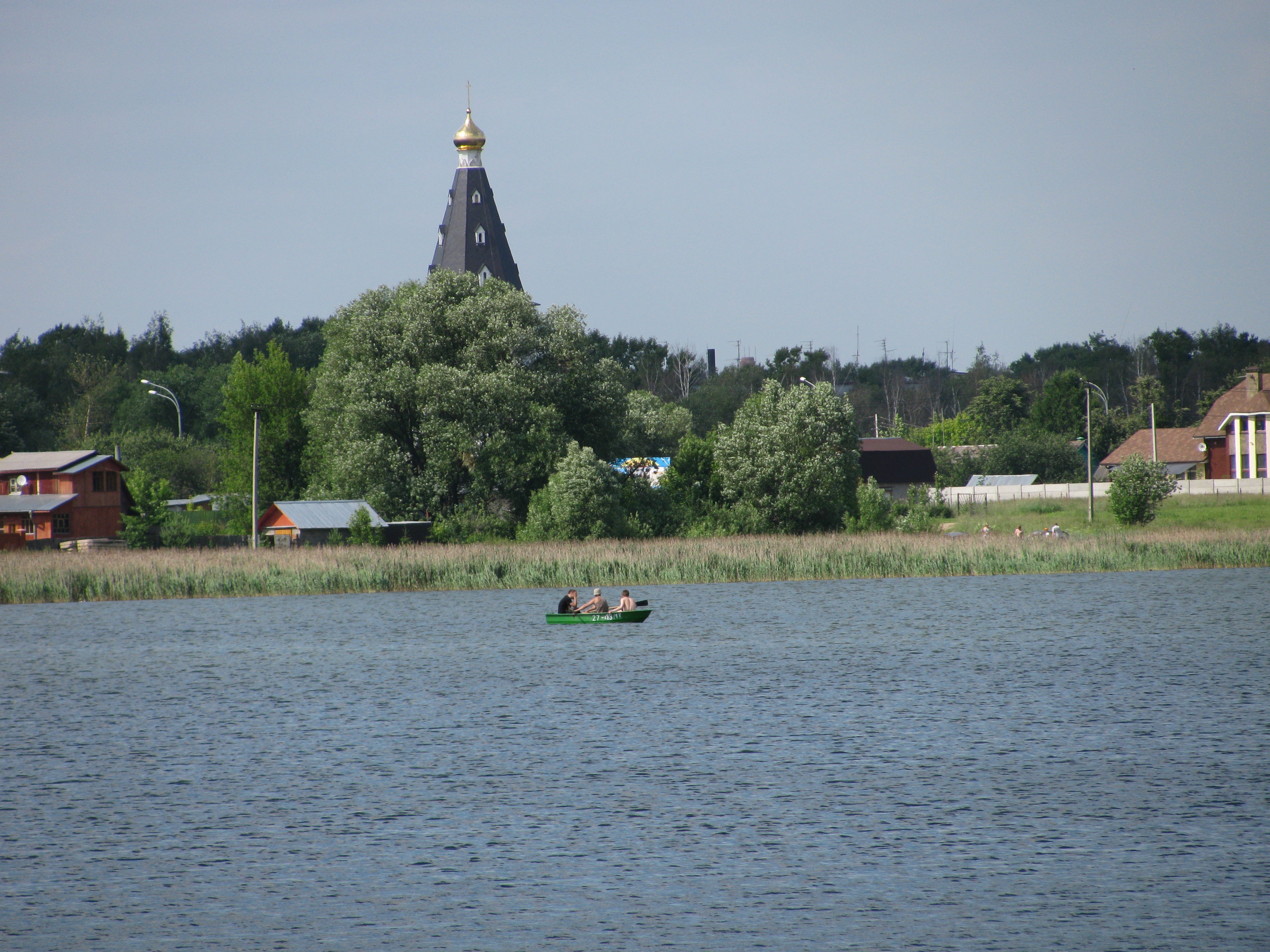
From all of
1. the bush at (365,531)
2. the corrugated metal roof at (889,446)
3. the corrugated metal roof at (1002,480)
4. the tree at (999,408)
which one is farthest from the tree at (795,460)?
the tree at (999,408)

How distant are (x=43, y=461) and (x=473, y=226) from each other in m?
39.6

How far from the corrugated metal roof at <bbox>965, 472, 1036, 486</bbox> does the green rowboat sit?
78.9 metres

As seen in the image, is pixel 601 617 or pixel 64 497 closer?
pixel 601 617

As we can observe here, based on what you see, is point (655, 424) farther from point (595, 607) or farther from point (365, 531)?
point (595, 607)

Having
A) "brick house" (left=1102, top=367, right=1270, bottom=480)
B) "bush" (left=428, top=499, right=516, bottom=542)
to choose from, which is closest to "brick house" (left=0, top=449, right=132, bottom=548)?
"bush" (left=428, top=499, right=516, bottom=542)

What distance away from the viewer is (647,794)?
22.2 metres

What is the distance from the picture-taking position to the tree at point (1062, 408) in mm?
144375

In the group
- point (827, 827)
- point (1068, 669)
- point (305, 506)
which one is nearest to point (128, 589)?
point (305, 506)

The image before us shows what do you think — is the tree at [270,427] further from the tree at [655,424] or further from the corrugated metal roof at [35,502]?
the tree at [655,424]

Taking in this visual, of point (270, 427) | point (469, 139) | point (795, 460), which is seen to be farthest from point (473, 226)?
point (795, 460)

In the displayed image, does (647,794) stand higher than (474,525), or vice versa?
(474,525)

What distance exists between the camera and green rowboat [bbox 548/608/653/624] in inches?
1890

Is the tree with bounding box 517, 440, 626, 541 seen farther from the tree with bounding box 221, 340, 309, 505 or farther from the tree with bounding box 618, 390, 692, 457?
the tree with bounding box 221, 340, 309, 505

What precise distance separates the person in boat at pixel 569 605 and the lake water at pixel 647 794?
8.32ft
